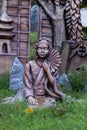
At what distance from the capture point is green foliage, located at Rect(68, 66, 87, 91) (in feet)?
27.6

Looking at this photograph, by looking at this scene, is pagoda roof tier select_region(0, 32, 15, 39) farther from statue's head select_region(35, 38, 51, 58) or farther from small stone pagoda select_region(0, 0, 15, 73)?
statue's head select_region(35, 38, 51, 58)

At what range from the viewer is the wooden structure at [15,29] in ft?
33.3

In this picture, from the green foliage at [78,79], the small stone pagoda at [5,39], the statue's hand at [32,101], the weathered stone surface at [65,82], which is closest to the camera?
the statue's hand at [32,101]

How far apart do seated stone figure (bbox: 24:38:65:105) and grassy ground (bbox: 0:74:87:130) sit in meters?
0.30

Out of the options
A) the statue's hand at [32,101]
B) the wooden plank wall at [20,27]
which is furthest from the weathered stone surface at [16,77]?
the statue's hand at [32,101]

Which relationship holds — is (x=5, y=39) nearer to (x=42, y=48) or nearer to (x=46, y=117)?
(x=42, y=48)

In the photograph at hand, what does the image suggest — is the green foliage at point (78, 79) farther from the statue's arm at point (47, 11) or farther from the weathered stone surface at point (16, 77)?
the statue's arm at point (47, 11)

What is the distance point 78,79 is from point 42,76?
5.36 feet

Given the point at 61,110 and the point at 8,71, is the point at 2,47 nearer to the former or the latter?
the point at 8,71

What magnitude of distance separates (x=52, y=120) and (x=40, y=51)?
1.48 meters

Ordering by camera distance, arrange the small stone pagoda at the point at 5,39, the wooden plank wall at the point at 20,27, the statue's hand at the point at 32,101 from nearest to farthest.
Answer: the statue's hand at the point at 32,101, the small stone pagoda at the point at 5,39, the wooden plank wall at the point at 20,27

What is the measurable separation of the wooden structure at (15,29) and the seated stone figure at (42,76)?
310cm

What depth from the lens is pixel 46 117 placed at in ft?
19.5

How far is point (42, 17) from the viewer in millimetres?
10523
